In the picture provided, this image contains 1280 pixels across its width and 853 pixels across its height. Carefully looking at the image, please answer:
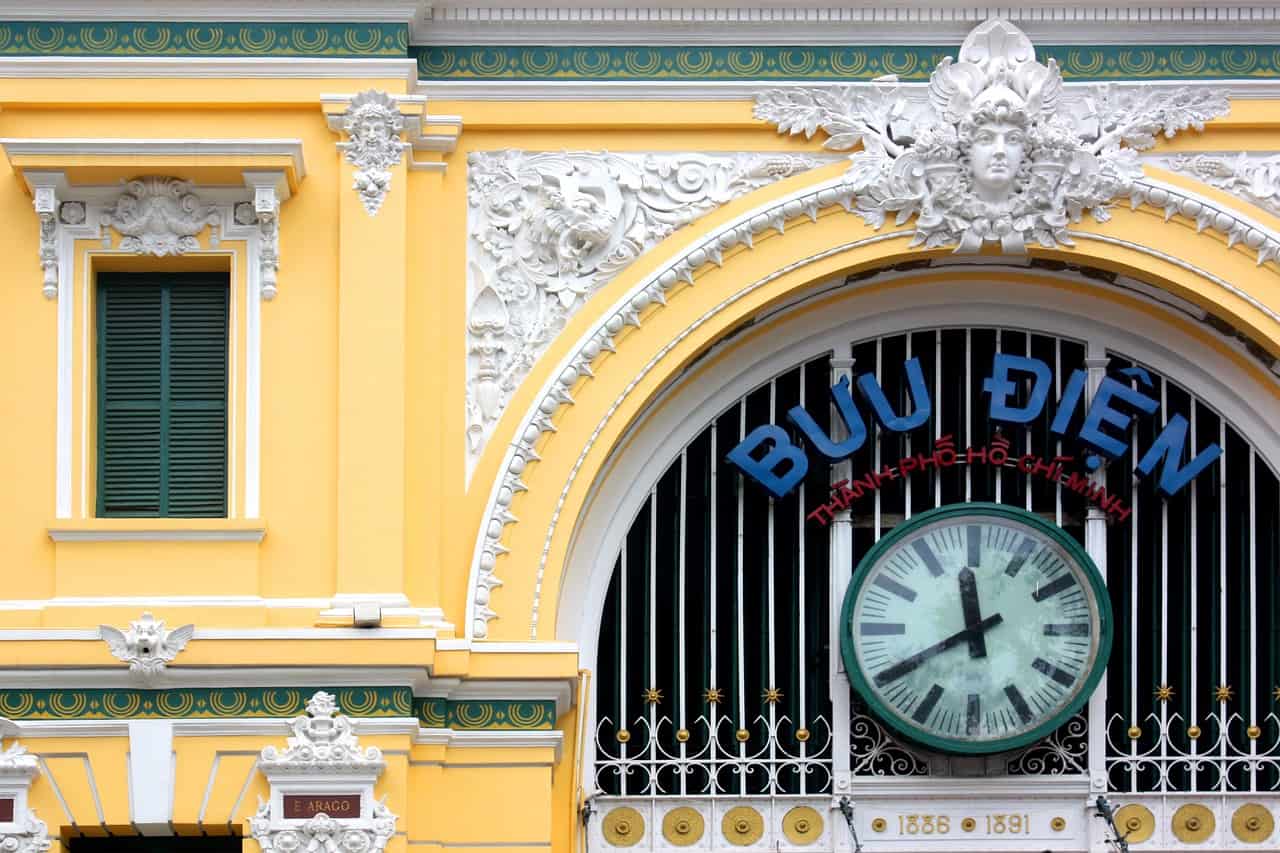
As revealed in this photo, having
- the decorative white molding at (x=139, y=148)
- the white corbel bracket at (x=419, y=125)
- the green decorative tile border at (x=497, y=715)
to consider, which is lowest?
the green decorative tile border at (x=497, y=715)

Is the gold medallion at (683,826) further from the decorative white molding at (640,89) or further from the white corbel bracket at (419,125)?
the decorative white molding at (640,89)

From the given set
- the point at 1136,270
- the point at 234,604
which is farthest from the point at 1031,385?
the point at 234,604

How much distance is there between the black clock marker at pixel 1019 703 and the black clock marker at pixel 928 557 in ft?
A: 3.24

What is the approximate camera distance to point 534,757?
66.8ft

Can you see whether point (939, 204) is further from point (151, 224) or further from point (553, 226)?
point (151, 224)

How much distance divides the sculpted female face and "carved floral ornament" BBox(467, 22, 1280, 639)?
0.6 inches

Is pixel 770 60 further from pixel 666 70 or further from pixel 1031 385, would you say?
pixel 1031 385

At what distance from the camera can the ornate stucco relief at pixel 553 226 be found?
20906mm

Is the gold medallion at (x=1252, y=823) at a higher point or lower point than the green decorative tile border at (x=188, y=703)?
lower

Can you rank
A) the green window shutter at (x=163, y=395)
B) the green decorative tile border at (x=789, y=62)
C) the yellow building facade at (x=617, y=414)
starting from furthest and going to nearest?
the green decorative tile border at (x=789, y=62)
the green window shutter at (x=163, y=395)
the yellow building facade at (x=617, y=414)

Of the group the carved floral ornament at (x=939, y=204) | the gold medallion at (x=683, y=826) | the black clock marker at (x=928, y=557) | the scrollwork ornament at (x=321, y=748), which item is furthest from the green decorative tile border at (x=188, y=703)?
the black clock marker at (x=928, y=557)

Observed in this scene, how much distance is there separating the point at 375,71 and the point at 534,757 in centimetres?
504

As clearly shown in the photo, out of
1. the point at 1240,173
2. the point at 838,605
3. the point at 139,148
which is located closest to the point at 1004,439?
the point at 838,605

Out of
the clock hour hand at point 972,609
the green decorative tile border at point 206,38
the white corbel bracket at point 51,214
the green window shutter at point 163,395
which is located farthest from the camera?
the clock hour hand at point 972,609
